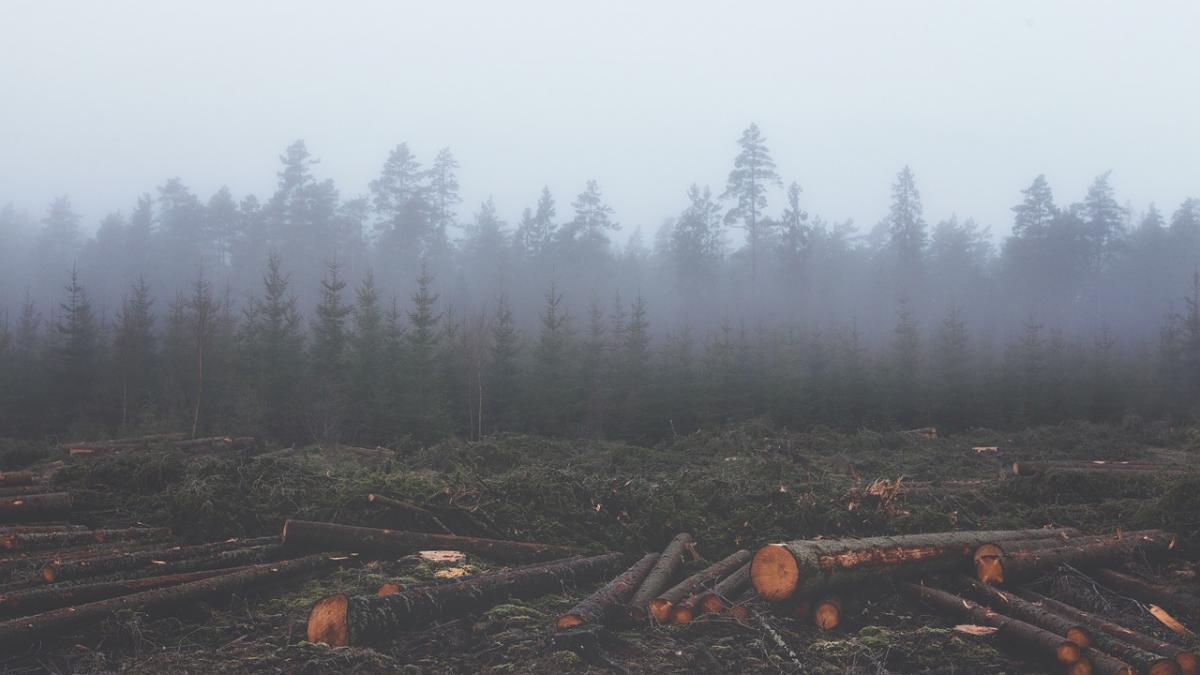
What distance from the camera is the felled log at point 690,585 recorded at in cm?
512

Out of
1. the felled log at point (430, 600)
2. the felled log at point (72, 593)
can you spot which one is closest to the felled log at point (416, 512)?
the felled log at point (430, 600)

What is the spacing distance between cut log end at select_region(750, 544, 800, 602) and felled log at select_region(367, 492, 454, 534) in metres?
3.83

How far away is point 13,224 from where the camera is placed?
230 ft

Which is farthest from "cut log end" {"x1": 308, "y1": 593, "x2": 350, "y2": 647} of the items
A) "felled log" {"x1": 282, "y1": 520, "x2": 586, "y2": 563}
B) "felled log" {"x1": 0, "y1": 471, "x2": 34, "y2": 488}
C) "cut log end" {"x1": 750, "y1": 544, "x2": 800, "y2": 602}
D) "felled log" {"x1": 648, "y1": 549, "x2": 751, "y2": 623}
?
"felled log" {"x1": 0, "y1": 471, "x2": 34, "y2": 488}

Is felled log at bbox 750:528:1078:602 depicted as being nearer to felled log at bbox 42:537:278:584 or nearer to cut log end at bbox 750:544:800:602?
cut log end at bbox 750:544:800:602

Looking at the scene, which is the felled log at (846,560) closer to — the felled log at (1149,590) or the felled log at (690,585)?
the felled log at (690,585)

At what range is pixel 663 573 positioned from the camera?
595 centimetres

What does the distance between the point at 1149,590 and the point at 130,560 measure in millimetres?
9405

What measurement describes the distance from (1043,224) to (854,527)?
179 feet

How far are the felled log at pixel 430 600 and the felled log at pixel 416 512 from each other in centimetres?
183

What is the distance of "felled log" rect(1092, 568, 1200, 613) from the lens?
555 centimetres

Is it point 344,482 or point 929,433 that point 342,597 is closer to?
point 344,482

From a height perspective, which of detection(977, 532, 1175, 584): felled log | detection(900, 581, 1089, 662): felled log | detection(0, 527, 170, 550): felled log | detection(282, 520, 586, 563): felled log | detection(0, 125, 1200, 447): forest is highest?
detection(0, 125, 1200, 447): forest

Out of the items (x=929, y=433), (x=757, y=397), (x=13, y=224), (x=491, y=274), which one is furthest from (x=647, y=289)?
(x=13, y=224)
